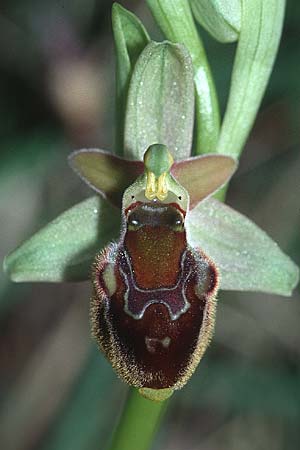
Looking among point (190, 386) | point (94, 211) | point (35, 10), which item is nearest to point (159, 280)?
point (94, 211)

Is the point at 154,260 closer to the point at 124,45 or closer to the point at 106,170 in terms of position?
the point at 106,170

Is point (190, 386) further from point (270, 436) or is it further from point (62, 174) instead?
point (62, 174)

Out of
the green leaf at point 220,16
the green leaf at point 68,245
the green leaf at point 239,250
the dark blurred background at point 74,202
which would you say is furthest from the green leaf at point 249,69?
the dark blurred background at point 74,202

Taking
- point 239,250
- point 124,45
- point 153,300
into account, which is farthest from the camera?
point 239,250

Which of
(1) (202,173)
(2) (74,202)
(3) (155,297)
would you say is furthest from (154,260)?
(2) (74,202)

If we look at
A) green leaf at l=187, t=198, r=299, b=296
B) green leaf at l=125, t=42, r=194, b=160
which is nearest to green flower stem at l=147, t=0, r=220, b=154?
green leaf at l=125, t=42, r=194, b=160

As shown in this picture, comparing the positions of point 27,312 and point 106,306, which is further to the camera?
point 27,312

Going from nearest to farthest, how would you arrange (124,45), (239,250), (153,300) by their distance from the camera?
(153,300), (124,45), (239,250)
